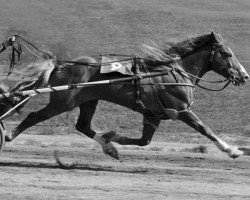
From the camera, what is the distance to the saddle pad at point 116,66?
1023cm

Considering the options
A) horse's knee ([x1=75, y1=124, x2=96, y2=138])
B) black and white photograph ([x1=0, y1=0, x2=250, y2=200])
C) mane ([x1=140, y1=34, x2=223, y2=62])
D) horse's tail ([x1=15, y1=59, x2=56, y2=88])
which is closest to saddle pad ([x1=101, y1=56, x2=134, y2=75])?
black and white photograph ([x1=0, y1=0, x2=250, y2=200])

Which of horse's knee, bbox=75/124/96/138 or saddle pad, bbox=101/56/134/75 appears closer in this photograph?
saddle pad, bbox=101/56/134/75

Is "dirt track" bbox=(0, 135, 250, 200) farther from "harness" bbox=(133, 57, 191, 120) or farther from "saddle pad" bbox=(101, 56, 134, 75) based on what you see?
"saddle pad" bbox=(101, 56, 134, 75)

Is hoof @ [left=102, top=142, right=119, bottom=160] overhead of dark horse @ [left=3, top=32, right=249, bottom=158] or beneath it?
beneath

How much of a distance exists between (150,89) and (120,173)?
1.31 meters

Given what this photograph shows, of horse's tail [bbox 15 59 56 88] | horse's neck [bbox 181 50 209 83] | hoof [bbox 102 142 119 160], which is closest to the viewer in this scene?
horse's tail [bbox 15 59 56 88]

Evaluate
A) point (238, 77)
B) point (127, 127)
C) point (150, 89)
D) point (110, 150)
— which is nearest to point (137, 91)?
point (150, 89)

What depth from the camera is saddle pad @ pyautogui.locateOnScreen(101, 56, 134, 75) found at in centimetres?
1023

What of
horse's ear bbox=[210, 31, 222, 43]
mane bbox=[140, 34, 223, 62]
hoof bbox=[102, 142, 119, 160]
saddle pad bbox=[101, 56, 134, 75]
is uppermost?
horse's ear bbox=[210, 31, 222, 43]

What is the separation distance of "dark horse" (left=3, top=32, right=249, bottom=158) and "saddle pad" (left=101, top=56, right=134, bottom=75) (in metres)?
0.10

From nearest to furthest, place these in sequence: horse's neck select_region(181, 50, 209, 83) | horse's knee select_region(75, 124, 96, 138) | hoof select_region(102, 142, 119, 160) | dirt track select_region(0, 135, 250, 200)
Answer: dirt track select_region(0, 135, 250, 200), hoof select_region(102, 142, 119, 160), horse's neck select_region(181, 50, 209, 83), horse's knee select_region(75, 124, 96, 138)

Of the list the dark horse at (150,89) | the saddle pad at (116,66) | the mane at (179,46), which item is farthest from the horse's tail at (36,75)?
the mane at (179,46)

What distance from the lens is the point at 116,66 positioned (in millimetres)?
10266

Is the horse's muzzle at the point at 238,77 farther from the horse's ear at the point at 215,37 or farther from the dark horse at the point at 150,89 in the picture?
the horse's ear at the point at 215,37
